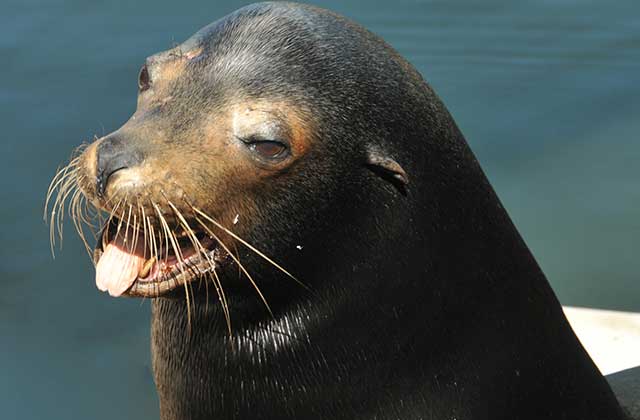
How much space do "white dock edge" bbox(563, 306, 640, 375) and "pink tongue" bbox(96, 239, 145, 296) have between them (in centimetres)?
252

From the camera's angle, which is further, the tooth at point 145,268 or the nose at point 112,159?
the tooth at point 145,268

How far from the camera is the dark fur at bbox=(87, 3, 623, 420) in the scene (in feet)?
10.9

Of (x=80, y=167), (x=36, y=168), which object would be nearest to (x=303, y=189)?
(x=80, y=167)

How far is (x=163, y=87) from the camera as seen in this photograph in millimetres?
3408

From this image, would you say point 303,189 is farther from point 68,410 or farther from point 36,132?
point 36,132

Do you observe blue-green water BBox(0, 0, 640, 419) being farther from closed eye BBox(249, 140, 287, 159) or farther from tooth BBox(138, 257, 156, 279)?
closed eye BBox(249, 140, 287, 159)

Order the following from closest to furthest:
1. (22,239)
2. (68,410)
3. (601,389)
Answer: (601,389), (68,410), (22,239)

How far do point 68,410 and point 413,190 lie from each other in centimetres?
270

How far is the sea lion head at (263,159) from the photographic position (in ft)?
10.5

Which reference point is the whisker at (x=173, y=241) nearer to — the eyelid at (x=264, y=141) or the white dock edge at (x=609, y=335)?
the eyelid at (x=264, y=141)

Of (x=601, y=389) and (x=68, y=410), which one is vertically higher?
(x=68, y=410)

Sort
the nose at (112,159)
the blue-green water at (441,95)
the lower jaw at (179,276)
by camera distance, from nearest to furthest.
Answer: the nose at (112,159), the lower jaw at (179,276), the blue-green water at (441,95)

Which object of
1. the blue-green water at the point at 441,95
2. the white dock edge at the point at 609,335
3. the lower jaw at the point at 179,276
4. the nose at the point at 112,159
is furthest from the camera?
the blue-green water at the point at 441,95

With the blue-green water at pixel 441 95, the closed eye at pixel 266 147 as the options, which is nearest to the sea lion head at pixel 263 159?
the closed eye at pixel 266 147
